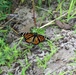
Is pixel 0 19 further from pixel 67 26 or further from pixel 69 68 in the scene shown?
pixel 69 68

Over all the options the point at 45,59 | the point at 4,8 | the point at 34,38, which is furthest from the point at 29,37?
the point at 4,8

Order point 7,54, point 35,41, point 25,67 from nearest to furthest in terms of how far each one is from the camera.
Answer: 1. point 7,54
2. point 25,67
3. point 35,41

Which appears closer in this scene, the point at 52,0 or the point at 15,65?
the point at 15,65

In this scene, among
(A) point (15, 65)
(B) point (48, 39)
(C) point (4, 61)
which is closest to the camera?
(C) point (4, 61)

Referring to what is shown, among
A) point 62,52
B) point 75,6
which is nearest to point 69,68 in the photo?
point 62,52

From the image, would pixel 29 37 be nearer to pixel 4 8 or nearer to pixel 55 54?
pixel 55 54

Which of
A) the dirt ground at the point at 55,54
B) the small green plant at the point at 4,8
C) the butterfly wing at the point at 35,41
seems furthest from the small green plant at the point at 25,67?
the small green plant at the point at 4,8

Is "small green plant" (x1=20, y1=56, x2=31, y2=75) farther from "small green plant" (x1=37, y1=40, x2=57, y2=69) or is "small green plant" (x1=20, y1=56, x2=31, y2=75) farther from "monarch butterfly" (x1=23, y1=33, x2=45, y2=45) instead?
"monarch butterfly" (x1=23, y1=33, x2=45, y2=45)
